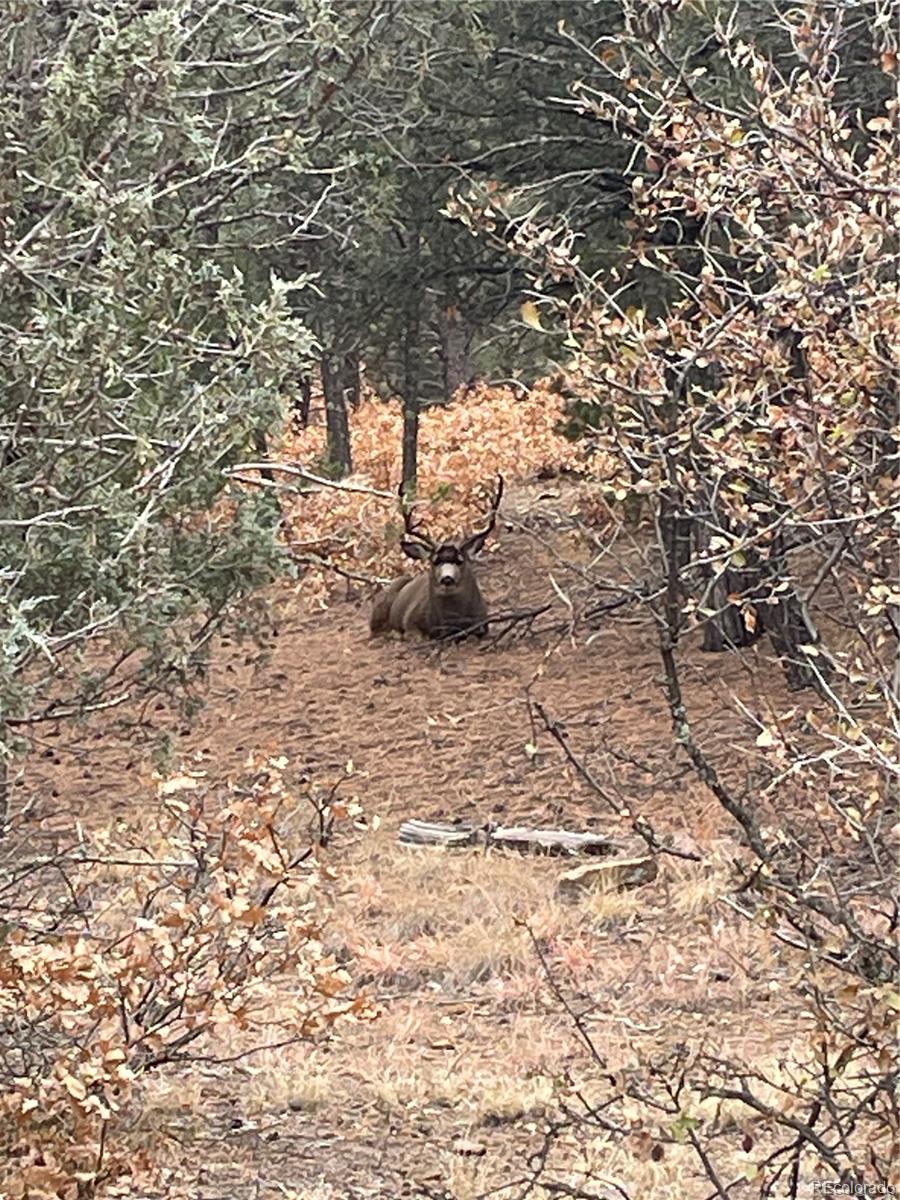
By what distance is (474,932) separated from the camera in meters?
8.52

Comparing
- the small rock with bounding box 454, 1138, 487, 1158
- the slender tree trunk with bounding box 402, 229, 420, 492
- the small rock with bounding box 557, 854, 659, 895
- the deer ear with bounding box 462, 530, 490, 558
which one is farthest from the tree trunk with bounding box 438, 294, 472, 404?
the small rock with bounding box 454, 1138, 487, 1158

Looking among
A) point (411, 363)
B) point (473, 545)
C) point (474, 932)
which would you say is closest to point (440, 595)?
point (473, 545)

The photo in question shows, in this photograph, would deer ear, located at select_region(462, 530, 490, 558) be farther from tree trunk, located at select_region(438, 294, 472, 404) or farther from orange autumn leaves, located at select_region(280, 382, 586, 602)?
tree trunk, located at select_region(438, 294, 472, 404)

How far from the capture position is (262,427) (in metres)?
7.91

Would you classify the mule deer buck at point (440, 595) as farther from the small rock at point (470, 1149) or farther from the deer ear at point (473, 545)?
the small rock at point (470, 1149)

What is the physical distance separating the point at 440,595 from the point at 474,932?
25.2 feet

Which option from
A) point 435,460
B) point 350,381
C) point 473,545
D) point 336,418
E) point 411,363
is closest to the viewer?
point 411,363

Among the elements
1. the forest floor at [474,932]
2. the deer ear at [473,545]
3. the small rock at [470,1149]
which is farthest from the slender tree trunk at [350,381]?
the small rock at [470,1149]

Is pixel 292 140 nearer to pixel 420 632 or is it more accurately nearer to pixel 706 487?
pixel 706 487

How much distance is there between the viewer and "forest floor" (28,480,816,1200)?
570cm

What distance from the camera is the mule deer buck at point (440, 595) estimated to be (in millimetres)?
15898

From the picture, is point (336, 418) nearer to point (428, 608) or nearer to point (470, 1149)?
point (428, 608)

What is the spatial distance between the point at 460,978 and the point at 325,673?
8.24 metres

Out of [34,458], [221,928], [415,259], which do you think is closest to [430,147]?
[415,259]
